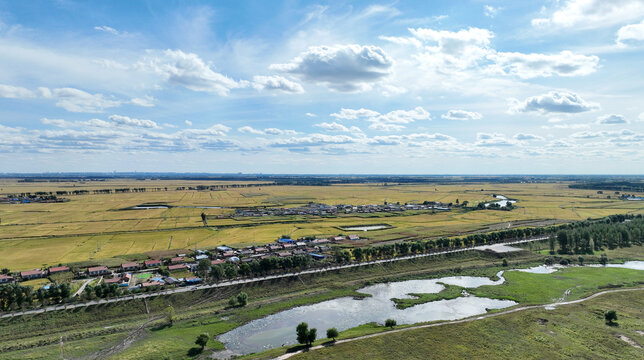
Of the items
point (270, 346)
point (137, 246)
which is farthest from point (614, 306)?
point (137, 246)

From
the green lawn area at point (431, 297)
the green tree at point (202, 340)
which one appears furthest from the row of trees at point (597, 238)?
the green tree at point (202, 340)

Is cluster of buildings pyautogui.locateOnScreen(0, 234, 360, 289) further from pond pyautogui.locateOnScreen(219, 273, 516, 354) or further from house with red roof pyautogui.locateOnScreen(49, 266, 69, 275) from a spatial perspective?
pond pyautogui.locateOnScreen(219, 273, 516, 354)

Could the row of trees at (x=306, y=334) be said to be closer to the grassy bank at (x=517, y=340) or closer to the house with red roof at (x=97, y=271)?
the grassy bank at (x=517, y=340)

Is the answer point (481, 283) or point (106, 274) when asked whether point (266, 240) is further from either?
point (481, 283)

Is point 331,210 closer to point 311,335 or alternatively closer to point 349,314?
point 349,314

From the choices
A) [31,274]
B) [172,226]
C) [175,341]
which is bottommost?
[175,341]

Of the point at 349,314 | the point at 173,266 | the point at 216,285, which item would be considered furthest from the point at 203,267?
the point at 349,314

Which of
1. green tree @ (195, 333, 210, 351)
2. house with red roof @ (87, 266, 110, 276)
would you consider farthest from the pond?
house with red roof @ (87, 266, 110, 276)
